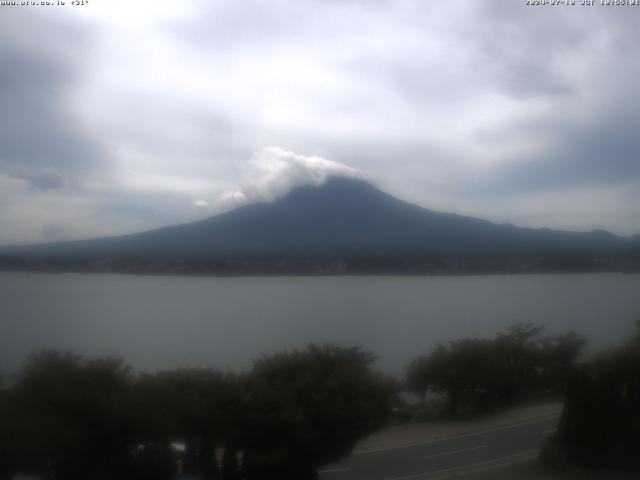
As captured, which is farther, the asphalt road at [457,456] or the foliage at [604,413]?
the foliage at [604,413]

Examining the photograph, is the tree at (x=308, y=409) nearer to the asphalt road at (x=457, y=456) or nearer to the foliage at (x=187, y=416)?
the foliage at (x=187, y=416)

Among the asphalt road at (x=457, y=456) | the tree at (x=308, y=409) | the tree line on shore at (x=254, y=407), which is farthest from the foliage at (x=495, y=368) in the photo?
the tree at (x=308, y=409)

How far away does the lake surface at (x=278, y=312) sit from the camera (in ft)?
35.4

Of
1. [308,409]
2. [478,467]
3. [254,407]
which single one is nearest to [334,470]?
[308,409]

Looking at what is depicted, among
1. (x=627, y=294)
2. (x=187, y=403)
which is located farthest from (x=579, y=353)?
(x=187, y=403)

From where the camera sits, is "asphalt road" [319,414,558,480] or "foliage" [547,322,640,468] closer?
"asphalt road" [319,414,558,480]

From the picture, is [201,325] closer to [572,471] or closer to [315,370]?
[315,370]

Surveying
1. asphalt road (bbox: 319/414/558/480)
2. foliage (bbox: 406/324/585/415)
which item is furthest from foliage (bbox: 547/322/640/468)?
foliage (bbox: 406/324/585/415)

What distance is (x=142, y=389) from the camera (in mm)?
8141

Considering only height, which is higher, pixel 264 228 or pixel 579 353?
pixel 264 228

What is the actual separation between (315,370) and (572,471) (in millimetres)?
3780

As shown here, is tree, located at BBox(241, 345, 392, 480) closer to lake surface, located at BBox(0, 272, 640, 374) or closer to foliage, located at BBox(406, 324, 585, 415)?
lake surface, located at BBox(0, 272, 640, 374)

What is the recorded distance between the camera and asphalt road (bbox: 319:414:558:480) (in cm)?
831

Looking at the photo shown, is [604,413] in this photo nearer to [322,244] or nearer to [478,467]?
[478,467]
